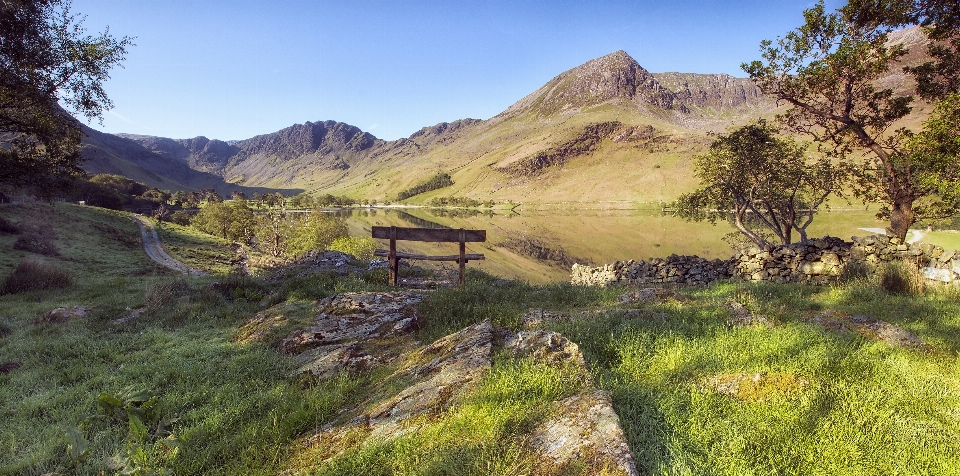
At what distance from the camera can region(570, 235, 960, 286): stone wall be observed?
11.3m

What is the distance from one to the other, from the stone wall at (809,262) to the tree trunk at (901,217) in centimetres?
92

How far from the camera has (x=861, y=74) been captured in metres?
13.9

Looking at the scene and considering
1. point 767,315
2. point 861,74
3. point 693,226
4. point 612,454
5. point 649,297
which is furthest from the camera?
point 693,226

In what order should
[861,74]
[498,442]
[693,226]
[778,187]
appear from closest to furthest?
[498,442] < [861,74] < [778,187] < [693,226]

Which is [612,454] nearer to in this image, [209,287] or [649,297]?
[649,297]

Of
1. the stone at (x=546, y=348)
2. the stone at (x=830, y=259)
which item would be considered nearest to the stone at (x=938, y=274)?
the stone at (x=830, y=259)

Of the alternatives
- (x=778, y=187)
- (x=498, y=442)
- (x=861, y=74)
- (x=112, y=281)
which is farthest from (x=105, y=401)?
(x=778, y=187)

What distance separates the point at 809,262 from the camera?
14484 millimetres

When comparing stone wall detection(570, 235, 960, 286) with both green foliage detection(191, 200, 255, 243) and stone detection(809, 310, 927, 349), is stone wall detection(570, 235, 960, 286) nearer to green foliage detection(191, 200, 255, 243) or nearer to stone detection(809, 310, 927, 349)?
stone detection(809, 310, 927, 349)

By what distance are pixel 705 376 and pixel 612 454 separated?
215 centimetres

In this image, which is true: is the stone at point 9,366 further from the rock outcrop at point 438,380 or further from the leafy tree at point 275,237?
the leafy tree at point 275,237

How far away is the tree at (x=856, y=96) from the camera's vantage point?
1375 centimetres

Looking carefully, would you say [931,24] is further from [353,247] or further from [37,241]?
[37,241]

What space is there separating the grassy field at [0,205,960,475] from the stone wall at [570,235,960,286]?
3905 millimetres
